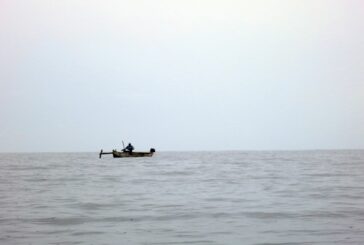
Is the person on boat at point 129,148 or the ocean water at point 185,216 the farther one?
the person on boat at point 129,148

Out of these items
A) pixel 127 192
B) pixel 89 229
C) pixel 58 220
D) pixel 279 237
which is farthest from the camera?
pixel 127 192

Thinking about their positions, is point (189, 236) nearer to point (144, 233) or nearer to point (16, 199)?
point (144, 233)

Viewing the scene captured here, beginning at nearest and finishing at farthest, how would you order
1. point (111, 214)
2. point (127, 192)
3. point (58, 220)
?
point (58, 220), point (111, 214), point (127, 192)

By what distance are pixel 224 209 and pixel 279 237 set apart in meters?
5.64

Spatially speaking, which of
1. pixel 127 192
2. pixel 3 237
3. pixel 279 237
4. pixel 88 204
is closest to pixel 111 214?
pixel 88 204

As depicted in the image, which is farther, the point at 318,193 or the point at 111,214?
the point at 318,193

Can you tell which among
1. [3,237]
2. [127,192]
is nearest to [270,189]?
→ [127,192]

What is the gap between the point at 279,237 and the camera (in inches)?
501

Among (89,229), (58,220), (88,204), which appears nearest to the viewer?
(89,229)

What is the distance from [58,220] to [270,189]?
13456mm

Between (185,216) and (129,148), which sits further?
(129,148)

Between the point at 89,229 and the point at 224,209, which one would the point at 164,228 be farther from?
the point at 224,209

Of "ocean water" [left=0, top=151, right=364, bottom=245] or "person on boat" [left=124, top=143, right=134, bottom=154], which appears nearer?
"ocean water" [left=0, top=151, right=364, bottom=245]

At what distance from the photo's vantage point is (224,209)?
18.3 meters
